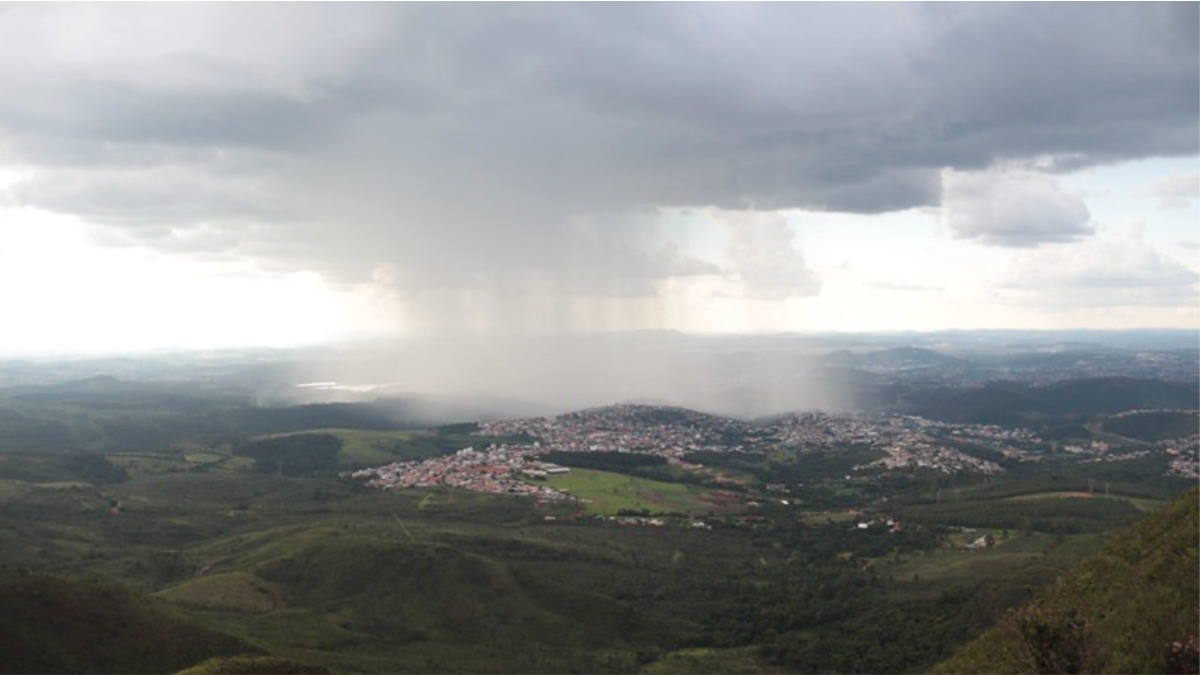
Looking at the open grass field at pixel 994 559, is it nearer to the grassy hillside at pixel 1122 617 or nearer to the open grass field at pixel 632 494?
the grassy hillside at pixel 1122 617

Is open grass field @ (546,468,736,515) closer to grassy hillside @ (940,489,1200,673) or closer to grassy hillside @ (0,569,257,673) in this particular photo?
grassy hillside @ (0,569,257,673)

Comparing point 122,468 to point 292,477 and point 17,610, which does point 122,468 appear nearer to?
point 292,477

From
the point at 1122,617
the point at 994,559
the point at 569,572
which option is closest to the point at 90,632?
the point at 569,572

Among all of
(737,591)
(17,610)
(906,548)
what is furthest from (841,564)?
(17,610)

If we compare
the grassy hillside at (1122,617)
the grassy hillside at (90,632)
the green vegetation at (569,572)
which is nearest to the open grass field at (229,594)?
the green vegetation at (569,572)

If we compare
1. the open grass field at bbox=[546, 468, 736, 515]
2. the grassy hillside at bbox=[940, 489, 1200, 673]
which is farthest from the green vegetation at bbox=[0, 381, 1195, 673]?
the open grass field at bbox=[546, 468, 736, 515]
